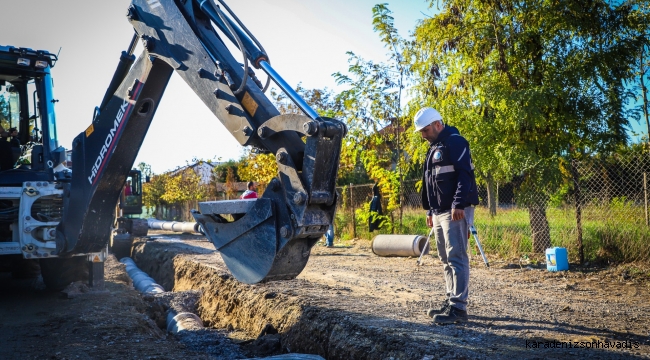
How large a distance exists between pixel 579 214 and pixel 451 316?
18.3 ft

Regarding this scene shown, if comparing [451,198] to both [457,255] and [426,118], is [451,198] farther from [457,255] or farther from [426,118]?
[426,118]

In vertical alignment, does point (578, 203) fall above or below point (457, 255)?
above

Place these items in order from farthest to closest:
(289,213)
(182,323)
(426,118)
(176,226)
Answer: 1. (176,226)
2. (182,323)
3. (426,118)
4. (289,213)

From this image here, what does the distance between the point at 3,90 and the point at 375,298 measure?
6204 mm

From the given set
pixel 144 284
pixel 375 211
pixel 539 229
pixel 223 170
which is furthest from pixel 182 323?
pixel 223 170

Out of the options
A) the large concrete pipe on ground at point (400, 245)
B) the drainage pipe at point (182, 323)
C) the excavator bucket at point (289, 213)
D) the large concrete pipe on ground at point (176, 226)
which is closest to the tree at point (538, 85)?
the large concrete pipe on ground at point (400, 245)

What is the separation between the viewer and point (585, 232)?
9742 mm

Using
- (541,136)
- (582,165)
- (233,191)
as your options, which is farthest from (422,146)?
(233,191)

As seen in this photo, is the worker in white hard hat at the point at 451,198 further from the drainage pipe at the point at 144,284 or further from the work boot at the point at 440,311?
the drainage pipe at the point at 144,284

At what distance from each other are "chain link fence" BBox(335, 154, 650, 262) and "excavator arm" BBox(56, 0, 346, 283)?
23.3 feet

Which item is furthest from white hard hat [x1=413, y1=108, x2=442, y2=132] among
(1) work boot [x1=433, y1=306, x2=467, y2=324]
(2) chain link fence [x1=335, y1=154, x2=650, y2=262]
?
(2) chain link fence [x1=335, y1=154, x2=650, y2=262]

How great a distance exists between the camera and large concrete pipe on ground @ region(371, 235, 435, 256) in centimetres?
1166

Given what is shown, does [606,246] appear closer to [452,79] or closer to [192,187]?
[452,79]

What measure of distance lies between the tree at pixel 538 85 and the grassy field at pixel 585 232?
30cm
